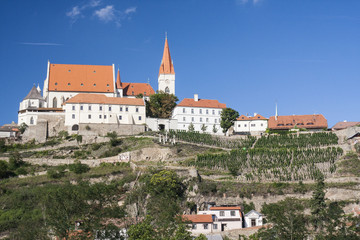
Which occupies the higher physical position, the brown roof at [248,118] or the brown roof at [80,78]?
the brown roof at [80,78]

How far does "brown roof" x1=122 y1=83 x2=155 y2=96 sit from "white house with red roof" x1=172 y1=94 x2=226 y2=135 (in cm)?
883

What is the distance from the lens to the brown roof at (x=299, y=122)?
289 ft

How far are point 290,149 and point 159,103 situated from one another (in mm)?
27318

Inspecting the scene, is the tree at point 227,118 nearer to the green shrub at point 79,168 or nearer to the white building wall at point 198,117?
the white building wall at point 198,117

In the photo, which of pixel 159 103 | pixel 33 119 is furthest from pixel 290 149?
pixel 33 119

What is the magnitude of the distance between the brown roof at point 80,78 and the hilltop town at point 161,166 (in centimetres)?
20

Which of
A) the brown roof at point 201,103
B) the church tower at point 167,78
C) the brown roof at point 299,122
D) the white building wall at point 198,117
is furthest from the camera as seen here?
the church tower at point 167,78

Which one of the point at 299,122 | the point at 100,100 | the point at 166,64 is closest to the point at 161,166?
the point at 100,100

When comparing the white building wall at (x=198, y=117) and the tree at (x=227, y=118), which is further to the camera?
the white building wall at (x=198, y=117)

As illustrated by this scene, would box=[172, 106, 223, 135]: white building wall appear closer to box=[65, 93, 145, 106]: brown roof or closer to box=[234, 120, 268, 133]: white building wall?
box=[234, 120, 268, 133]: white building wall

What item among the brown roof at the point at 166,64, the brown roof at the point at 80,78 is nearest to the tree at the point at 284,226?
the brown roof at the point at 80,78

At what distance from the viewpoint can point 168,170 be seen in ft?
205

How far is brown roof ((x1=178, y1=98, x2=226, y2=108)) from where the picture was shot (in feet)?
290

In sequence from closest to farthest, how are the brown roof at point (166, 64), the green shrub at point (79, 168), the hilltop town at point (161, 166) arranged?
1. the hilltop town at point (161, 166)
2. the green shrub at point (79, 168)
3. the brown roof at point (166, 64)
